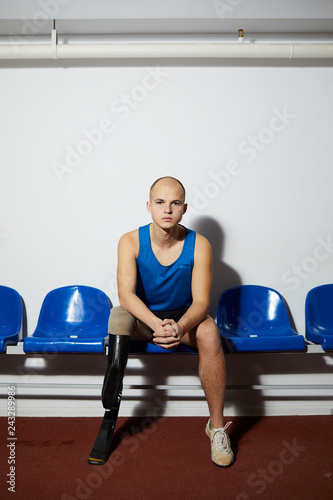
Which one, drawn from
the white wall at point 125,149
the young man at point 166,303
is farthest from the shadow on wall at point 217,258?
the young man at point 166,303

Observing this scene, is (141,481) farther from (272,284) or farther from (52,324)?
(272,284)

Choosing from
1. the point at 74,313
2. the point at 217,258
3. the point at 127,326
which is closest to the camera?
the point at 127,326

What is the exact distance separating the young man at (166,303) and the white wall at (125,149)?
1.78 ft

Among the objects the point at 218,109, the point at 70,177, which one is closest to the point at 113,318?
the point at 70,177

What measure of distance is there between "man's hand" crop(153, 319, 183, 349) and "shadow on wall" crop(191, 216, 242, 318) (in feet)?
2.84

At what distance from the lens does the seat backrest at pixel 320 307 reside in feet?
9.08

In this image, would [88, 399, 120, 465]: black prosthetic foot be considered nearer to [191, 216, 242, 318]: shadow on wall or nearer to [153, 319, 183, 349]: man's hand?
[153, 319, 183, 349]: man's hand

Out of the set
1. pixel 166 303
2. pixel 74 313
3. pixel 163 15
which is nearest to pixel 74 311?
pixel 74 313

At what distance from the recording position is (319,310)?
2803mm

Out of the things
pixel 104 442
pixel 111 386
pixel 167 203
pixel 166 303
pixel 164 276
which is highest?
pixel 167 203

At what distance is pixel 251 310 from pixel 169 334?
0.92 meters

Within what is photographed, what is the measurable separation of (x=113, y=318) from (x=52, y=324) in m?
0.71

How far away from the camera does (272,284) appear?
114 inches

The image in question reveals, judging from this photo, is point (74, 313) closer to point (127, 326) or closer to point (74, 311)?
point (74, 311)
